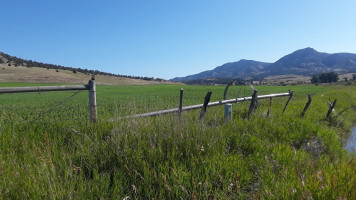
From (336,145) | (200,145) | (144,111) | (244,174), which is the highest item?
(144,111)

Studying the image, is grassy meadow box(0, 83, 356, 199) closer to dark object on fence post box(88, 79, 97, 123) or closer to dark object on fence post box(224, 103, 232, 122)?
dark object on fence post box(88, 79, 97, 123)

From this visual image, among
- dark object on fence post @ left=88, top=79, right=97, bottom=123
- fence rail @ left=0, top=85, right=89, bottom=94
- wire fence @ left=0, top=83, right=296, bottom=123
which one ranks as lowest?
wire fence @ left=0, top=83, right=296, bottom=123

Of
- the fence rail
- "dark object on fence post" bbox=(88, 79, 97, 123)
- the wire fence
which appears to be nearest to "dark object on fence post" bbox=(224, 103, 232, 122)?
the wire fence

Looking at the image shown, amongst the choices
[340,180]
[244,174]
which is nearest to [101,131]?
[244,174]

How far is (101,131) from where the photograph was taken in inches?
161

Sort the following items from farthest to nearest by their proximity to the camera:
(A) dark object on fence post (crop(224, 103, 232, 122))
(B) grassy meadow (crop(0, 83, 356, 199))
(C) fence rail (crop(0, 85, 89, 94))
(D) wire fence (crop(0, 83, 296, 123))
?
(A) dark object on fence post (crop(224, 103, 232, 122)) < (D) wire fence (crop(0, 83, 296, 123)) < (C) fence rail (crop(0, 85, 89, 94)) < (B) grassy meadow (crop(0, 83, 356, 199))

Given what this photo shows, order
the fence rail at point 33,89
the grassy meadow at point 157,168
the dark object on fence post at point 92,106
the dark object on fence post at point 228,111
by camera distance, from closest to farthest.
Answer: the grassy meadow at point 157,168, the fence rail at point 33,89, the dark object on fence post at point 92,106, the dark object on fence post at point 228,111

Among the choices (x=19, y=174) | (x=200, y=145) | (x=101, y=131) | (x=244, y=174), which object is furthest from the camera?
(x=101, y=131)

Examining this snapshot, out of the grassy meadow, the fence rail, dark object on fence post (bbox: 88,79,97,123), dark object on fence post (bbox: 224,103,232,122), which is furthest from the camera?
dark object on fence post (bbox: 224,103,232,122)

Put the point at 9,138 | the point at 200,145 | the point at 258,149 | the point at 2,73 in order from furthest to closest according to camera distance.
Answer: the point at 2,73 < the point at 258,149 < the point at 9,138 < the point at 200,145

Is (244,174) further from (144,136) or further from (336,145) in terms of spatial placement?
(336,145)

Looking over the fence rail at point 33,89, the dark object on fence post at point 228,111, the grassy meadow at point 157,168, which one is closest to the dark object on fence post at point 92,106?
the fence rail at point 33,89

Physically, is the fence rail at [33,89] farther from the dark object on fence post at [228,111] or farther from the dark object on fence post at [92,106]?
the dark object on fence post at [228,111]

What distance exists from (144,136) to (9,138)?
91.4 inches
